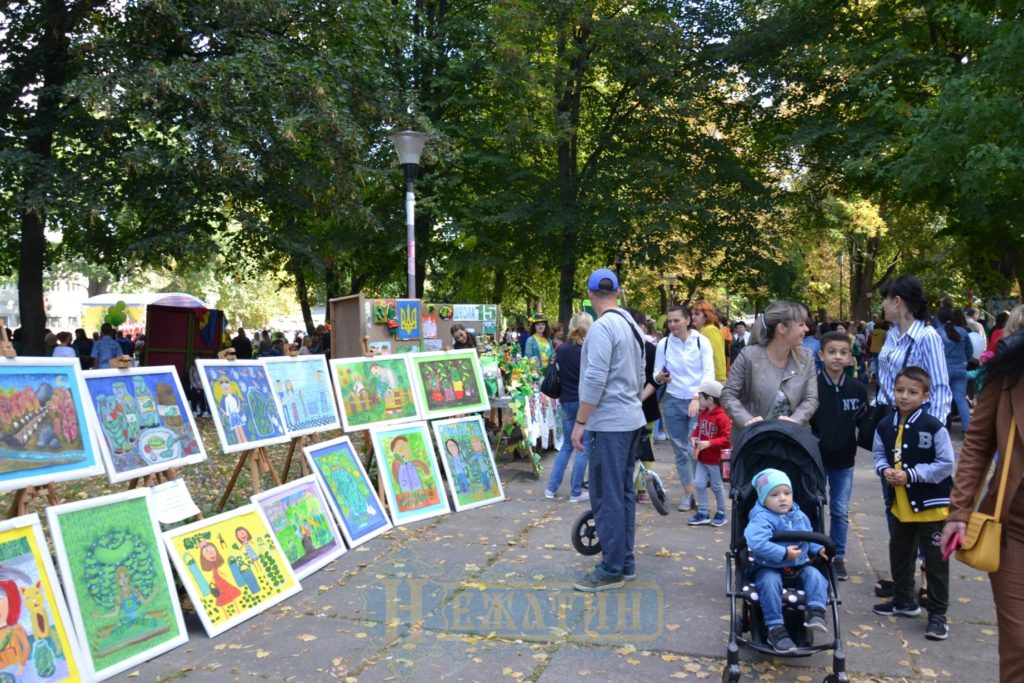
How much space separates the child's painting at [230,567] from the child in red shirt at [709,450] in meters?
3.54

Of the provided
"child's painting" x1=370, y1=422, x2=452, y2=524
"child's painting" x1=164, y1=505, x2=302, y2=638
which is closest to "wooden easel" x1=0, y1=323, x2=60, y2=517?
"child's painting" x1=164, y1=505, x2=302, y2=638

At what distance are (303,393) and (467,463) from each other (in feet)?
6.33

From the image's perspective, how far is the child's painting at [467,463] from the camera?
7.91 m

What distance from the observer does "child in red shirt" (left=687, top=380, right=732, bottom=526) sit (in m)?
7.01

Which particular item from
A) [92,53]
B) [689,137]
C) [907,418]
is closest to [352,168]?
[92,53]

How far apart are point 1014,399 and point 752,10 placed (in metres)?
21.3

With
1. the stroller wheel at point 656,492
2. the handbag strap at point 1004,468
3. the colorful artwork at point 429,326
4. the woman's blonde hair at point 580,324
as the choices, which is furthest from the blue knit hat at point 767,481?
the colorful artwork at point 429,326

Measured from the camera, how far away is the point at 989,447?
9.87 ft

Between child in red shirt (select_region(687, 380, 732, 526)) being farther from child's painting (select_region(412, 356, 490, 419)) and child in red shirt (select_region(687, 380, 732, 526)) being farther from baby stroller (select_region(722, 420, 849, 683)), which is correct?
child's painting (select_region(412, 356, 490, 419))

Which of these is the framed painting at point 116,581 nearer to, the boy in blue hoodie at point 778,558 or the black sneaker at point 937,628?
the boy in blue hoodie at point 778,558

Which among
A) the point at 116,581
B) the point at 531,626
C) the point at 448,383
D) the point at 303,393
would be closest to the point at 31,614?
the point at 116,581

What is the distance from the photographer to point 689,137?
874 inches

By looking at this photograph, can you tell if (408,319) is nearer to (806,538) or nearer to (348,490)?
(348,490)

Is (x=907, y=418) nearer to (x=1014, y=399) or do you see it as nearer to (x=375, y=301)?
(x=1014, y=399)
